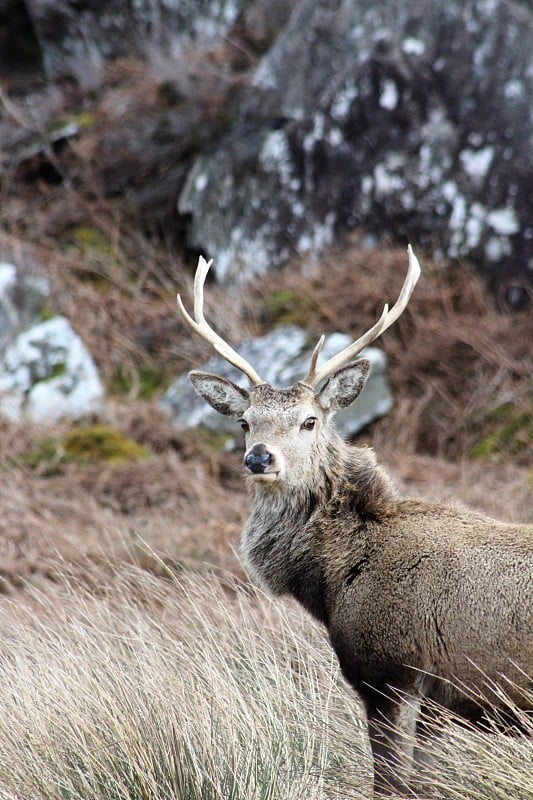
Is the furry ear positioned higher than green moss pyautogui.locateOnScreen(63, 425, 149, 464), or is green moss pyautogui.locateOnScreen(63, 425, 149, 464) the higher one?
the furry ear

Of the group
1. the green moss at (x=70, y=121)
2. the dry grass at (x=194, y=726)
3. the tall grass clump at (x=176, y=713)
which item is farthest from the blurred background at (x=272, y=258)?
the dry grass at (x=194, y=726)

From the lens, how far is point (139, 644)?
5.13 metres

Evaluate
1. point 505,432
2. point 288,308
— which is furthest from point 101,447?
point 505,432

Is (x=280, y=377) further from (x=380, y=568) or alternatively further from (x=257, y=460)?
(x=380, y=568)

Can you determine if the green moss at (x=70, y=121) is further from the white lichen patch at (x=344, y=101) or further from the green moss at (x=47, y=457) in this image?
the green moss at (x=47, y=457)

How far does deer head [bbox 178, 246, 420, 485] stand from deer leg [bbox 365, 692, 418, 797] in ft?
3.69

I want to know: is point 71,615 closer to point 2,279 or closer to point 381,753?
point 381,753

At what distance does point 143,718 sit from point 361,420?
6326 mm

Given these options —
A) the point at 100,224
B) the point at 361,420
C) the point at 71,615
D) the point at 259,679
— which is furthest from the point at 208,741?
the point at 100,224

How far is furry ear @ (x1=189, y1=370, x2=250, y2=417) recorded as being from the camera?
5.41 m

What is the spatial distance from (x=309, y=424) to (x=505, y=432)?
17.5 ft

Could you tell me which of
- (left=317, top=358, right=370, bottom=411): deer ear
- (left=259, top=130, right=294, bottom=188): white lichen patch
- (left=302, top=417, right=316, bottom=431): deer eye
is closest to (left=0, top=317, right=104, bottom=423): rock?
(left=259, top=130, right=294, bottom=188): white lichen patch

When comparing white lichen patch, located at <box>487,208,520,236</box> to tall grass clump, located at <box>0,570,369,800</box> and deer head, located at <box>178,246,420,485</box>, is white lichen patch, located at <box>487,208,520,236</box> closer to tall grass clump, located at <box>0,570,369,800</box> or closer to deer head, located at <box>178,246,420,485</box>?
deer head, located at <box>178,246,420,485</box>

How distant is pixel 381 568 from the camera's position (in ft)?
15.0
